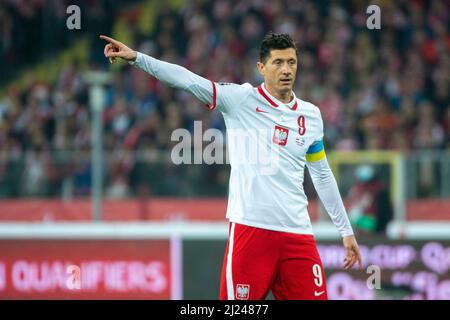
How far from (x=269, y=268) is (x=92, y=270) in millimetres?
5885

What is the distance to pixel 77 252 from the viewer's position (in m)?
12.0

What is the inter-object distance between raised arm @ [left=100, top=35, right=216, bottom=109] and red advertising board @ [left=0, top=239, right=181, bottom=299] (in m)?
5.61

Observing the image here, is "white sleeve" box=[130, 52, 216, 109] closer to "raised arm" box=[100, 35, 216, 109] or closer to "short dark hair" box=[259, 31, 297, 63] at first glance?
"raised arm" box=[100, 35, 216, 109]

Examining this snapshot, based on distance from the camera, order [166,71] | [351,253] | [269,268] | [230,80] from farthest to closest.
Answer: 1. [230,80]
2. [351,253]
3. [269,268]
4. [166,71]

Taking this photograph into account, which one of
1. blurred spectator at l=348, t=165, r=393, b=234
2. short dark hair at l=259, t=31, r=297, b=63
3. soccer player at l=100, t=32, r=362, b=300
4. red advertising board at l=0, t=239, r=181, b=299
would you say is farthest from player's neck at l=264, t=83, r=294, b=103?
blurred spectator at l=348, t=165, r=393, b=234

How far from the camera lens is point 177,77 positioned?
6199 mm

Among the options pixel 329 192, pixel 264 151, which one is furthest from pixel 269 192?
pixel 329 192

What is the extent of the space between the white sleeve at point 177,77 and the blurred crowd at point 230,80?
20.1 feet

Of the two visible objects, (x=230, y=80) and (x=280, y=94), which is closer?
(x=280, y=94)

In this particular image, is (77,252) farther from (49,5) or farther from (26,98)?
(49,5)

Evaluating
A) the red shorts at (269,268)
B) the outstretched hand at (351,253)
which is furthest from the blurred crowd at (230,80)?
the red shorts at (269,268)

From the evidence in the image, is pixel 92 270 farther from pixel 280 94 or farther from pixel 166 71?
pixel 166 71

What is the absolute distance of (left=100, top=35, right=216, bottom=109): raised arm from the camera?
6.02 meters

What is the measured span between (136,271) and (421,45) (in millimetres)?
6804
